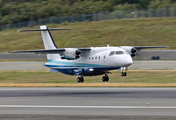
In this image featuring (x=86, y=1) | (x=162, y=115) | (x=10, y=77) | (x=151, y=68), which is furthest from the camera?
(x=86, y=1)

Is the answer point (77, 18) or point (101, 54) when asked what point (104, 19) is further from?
point (101, 54)

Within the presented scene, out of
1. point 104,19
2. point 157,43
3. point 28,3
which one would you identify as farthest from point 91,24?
point 28,3

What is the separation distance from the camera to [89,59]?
3341 cm

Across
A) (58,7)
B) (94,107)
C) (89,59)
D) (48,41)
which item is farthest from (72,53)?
(58,7)

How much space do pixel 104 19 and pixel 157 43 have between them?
23854 mm

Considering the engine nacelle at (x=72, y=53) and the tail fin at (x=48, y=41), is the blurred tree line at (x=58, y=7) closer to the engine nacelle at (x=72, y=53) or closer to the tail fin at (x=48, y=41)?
the tail fin at (x=48, y=41)

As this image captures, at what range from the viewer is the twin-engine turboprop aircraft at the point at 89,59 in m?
30.1

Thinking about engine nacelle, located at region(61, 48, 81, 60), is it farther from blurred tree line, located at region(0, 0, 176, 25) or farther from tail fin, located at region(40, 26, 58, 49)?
blurred tree line, located at region(0, 0, 176, 25)

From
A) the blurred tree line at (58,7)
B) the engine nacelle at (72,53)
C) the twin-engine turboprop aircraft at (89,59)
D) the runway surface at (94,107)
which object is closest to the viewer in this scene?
the runway surface at (94,107)

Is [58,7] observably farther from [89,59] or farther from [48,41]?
[89,59]

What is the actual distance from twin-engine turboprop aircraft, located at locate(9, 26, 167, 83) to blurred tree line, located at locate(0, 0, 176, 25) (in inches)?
2538

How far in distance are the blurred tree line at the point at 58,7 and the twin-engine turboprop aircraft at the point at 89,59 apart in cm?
6446

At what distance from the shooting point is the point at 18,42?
3135 inches

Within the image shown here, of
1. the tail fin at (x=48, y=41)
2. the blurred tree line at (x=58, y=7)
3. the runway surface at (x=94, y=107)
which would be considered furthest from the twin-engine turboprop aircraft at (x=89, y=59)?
the blurred tree line at (x=58, y=7)
